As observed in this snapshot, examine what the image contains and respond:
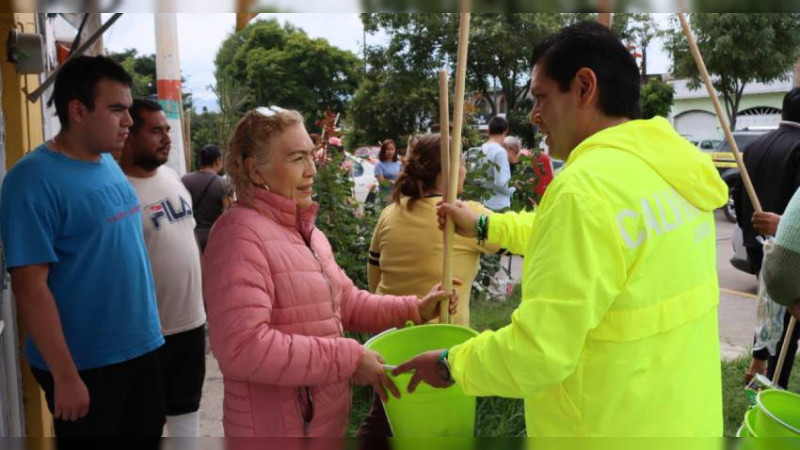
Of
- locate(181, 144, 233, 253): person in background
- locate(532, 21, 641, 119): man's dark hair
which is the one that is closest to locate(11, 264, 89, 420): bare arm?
locate(532, 21, 641, 119): man's dark hair

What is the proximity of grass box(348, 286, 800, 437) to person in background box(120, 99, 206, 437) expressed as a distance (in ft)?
2.97

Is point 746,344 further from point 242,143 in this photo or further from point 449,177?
point 242,143

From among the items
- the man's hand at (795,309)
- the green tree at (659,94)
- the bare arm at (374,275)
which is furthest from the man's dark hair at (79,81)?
the green tree at (659,94)

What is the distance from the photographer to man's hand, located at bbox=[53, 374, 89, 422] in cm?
214

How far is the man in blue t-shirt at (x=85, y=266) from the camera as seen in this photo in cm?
212

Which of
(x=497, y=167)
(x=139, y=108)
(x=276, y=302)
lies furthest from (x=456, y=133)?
(x=497, y=167)

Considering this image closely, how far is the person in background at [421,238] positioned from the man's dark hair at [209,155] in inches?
146

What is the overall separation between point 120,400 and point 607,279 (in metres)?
1.92

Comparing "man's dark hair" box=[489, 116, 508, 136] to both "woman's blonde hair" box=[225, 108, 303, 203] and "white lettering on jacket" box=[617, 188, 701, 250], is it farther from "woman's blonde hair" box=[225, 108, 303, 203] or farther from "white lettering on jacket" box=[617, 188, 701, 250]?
"white lettering on jacket" box=[617, 188, 701, 250]

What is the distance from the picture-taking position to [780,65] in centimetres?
1584

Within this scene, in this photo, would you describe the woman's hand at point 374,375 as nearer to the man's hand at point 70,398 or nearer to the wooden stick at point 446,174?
the wooden stick at point 446,174

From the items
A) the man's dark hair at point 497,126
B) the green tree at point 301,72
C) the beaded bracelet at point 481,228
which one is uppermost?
the green tree at point 301,72

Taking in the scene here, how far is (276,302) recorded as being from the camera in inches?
72.1

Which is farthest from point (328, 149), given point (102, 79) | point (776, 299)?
point (776, 299)
